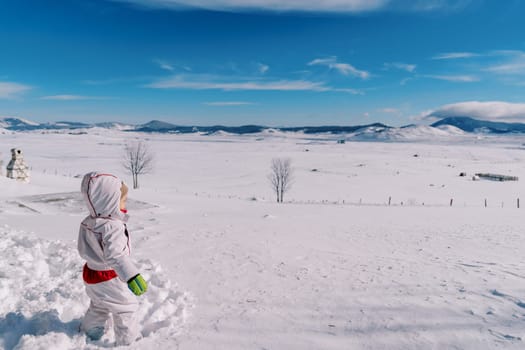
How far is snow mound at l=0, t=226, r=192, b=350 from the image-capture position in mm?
3695

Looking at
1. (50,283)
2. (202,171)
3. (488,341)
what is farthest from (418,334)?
(202,171)

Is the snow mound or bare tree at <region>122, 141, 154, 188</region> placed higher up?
the snow mound

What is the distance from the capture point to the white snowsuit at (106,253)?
3.64 metres

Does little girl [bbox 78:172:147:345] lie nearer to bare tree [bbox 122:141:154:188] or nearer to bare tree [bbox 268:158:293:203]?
bare tree [bbox 268:158:293:203]

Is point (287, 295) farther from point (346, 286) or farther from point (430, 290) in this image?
point (430, 290)

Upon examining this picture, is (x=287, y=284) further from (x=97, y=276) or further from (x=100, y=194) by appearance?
(x=100, y=194)

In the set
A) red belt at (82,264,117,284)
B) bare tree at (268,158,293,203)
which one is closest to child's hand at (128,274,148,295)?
red belt at (82,264,117,284)

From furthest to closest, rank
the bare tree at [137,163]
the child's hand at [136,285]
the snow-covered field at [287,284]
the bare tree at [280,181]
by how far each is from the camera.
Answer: the bare tree at [137,163]
the bare tree at [280,181]
the snow-covered field at [287,284]
the child's hand at [136,285]

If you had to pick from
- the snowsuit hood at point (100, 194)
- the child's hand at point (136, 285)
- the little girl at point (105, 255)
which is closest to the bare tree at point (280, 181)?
the little girl at point (105, 255)

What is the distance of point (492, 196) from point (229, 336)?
4085 centimetres

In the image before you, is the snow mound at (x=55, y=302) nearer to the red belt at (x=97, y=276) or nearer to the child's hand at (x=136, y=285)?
the red belt at (x=97, y=276)

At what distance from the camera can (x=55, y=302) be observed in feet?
14.5

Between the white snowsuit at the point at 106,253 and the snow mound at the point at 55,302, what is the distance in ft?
0.61

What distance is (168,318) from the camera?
448cm
